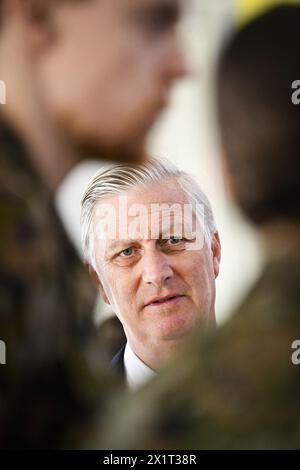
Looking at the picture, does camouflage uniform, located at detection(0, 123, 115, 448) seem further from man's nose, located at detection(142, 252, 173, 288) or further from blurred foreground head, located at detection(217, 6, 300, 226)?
blurred foreground head, located at detection(217, 6, 300, 226)

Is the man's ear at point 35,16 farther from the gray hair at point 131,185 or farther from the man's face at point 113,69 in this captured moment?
the gray hair at point 131,185

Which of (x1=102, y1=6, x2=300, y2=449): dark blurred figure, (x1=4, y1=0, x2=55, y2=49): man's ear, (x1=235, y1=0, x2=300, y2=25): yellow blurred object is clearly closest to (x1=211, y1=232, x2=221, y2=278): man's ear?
(x1=102, y1=6, x2=300, y2=449): dark blurred figure

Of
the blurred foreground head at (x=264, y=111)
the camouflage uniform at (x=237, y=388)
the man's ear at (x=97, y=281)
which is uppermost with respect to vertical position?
the blurred foreground head at (x=264, y=111)

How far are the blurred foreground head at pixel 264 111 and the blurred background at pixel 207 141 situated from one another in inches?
1.7

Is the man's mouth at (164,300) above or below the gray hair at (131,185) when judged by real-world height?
below

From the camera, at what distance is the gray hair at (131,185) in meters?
2.65

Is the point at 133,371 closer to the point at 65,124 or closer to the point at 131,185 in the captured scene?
the point at 131,185

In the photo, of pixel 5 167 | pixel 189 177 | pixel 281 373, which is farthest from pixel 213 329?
pixel 5 167

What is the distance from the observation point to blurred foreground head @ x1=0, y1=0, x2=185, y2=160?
8.65 ft

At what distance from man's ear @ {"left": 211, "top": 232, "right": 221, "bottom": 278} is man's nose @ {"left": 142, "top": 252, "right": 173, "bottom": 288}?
145mm

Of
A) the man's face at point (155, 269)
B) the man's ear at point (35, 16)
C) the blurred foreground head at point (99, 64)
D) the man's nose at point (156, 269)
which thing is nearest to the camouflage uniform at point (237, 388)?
the man's face at point (155, 269)

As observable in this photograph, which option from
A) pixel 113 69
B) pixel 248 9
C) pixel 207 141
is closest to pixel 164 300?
pixel 207 141

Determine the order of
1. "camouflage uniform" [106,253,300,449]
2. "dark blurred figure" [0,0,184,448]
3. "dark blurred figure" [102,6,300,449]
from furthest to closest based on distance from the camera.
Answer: "dark blurred figure" [0,0,184,448] → "dark blurred figure" [102,6,300,449] → "camouflage uniform" [106,253,300,449]

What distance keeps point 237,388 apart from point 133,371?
0.36 metres
